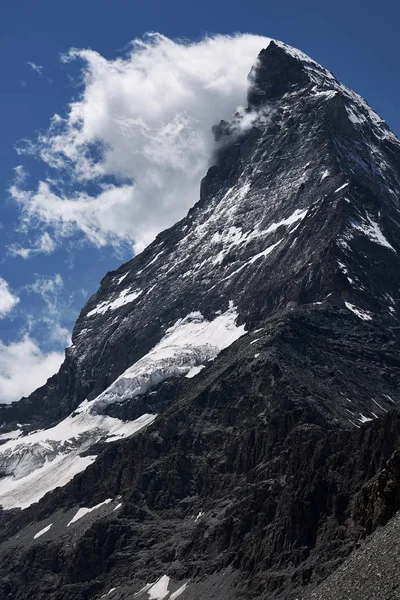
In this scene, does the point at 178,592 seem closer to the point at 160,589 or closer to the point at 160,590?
the point at 160,590

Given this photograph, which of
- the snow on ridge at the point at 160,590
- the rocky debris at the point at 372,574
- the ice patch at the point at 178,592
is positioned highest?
the snow on ridge at the point at 160,590

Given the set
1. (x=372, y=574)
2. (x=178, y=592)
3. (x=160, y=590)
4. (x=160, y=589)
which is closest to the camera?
(x=372, y=574)

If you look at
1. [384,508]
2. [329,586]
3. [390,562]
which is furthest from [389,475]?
[390,562]

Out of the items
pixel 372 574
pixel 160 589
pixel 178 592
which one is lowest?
pixel 372 574

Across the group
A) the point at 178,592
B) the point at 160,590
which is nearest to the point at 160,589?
the point at 160,590

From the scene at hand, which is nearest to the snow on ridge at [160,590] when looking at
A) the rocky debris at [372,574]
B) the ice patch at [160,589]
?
the ice patch at [160,589]

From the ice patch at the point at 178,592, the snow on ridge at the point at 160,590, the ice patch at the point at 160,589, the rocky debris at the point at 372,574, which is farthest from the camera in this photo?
the ice patch at the point at 160,589

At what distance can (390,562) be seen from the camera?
9956 centimetres

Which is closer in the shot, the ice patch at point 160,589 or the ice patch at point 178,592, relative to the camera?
the ice patch at point 178,592

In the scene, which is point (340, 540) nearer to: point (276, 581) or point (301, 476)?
point (276, 581)

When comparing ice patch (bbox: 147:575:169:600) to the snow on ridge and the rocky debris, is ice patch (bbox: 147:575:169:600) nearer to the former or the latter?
the snow on ridge

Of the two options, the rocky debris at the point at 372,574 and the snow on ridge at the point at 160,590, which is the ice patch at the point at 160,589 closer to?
the snow on ridge at the point at 160,590

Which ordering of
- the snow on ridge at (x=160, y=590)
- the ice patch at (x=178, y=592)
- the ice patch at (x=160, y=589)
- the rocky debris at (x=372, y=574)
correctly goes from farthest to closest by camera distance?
the ice patch at (x=160, y=589)
the snow on ridge at (x=160, y=590)
the ice patch at (x=178, y=592)
the rocky debris at (x=372, y=574)

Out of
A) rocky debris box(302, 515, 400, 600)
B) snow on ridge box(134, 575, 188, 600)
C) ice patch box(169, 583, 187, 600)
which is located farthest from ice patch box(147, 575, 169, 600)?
rocky debris box(302, 515, 400, 600)
